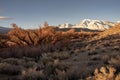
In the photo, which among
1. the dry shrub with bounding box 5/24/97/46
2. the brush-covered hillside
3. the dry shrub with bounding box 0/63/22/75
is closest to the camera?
the brush-covered hillside

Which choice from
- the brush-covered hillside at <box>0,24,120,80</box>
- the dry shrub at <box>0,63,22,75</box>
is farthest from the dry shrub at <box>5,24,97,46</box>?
the dry shrub at <box>0,63,22,75</box>

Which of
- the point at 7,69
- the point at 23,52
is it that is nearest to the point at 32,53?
the point at 23,52

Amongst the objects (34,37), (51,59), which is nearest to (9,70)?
(51,59)

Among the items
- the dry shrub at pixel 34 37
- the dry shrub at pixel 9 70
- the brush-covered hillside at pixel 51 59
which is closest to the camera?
the brush-covered hillside at pixel 51 59

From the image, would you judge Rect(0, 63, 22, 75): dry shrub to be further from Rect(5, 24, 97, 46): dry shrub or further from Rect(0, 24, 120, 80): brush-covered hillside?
Rect(5, 24, 97, 46): dry shrub

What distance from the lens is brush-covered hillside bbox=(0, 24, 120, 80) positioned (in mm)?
8972

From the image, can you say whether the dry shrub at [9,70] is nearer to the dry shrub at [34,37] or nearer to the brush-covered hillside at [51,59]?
the brush-covered hillside at [51,59]

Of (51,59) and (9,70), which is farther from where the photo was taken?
(51,59)

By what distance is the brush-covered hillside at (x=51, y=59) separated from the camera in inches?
353

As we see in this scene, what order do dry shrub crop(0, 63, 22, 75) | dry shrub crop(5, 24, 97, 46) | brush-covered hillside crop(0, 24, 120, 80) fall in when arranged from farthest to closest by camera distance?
dry shrub crop(5, 24, 97, 46) → dry shrub crop(0, 63, 22, 75) → brush-covered hillside crop(0, 24, 120, 80)

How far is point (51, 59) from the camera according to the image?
540 inches

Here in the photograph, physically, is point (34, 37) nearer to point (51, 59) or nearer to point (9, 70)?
point (51, 59)

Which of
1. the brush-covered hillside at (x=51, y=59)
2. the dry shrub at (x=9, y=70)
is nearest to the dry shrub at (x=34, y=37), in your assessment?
the brush-covered hillside at (x=51, y=59)

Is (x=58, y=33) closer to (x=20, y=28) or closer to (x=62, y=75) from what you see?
(x=20, y=28)
